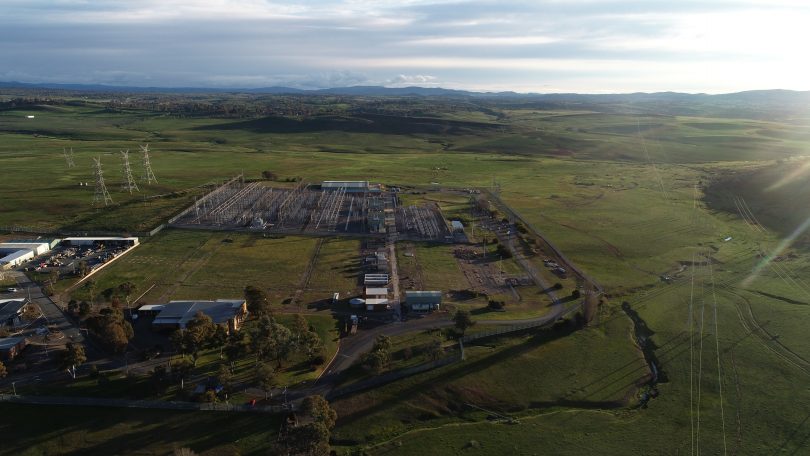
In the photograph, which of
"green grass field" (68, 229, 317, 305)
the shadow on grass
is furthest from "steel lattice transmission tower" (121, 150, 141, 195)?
the shadow on grass

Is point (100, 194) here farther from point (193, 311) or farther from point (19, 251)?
point (193, 311)

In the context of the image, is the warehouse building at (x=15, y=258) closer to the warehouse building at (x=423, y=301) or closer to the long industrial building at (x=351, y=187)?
the warehouse building at (x=423, y=301)

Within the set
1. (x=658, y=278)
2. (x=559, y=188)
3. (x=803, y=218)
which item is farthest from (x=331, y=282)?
(x=803, y=218)

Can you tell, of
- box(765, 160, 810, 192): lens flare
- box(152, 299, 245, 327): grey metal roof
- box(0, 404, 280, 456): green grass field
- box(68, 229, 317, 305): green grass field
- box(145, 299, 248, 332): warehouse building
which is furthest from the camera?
box(765, 160, 810, 192): lens flare

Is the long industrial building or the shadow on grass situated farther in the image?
the long industrial building

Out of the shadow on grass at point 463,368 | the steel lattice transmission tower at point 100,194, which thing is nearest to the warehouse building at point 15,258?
the steel lattice transmission tower at point 100,194

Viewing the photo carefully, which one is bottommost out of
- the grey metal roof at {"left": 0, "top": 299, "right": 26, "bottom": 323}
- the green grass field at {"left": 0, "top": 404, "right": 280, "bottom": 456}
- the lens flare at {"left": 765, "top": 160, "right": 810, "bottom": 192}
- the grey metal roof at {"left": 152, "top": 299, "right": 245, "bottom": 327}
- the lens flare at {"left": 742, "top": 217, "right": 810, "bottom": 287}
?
the green grass field at {"left": 0, "top": 404, "right": 280, "bottom": 456}

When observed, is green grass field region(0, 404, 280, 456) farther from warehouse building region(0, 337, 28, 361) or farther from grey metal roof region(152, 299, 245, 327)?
grey metal roof region(152, 299, 245, 327)
